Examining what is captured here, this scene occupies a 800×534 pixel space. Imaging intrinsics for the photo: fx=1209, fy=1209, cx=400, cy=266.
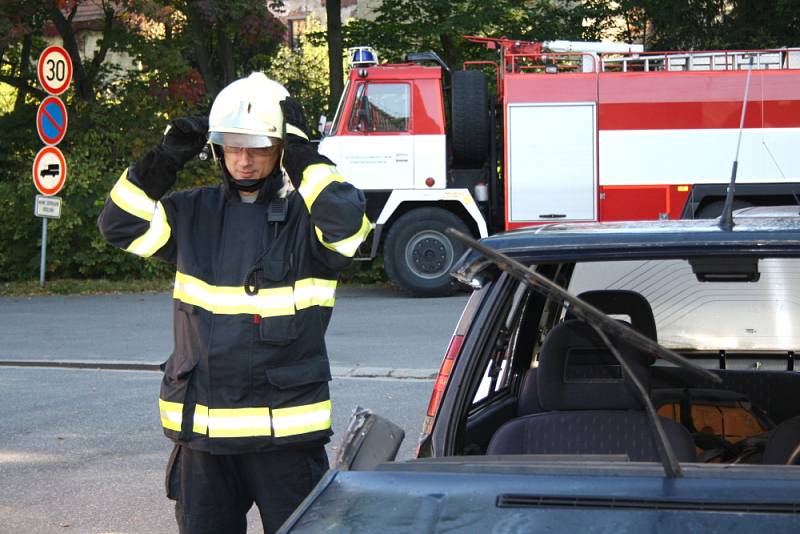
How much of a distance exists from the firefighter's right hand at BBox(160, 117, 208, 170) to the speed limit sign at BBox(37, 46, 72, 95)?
12596mm

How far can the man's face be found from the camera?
135 inches

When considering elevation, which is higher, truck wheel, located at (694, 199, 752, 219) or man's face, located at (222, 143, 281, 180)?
man's face, located at (222, 143, 281, 180)

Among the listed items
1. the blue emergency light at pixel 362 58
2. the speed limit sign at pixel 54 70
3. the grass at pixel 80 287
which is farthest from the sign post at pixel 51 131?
the blue emergency light at pixel 362 58

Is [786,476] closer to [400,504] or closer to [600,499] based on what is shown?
[600,499]

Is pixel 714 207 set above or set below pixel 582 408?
above

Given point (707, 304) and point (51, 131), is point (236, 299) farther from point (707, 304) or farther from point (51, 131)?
point (51, 131)

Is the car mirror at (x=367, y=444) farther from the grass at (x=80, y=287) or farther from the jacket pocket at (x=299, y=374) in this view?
the grass at (x=80, y=287)

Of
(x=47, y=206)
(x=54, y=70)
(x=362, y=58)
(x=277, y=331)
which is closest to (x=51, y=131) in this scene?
(x=54, y=70)

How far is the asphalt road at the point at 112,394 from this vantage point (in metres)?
5.89

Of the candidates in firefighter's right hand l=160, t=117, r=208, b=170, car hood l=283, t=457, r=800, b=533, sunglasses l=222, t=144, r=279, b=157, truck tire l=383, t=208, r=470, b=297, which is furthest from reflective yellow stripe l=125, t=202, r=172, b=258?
truck tire l=383, t=208, r=470, b=297

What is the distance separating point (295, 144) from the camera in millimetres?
3473

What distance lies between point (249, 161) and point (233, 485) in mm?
926

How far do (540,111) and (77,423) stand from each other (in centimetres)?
869

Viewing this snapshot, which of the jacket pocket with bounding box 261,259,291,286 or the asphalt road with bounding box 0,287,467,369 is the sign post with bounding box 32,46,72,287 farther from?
the jacket pocket with bounding box 261,259,291,286
